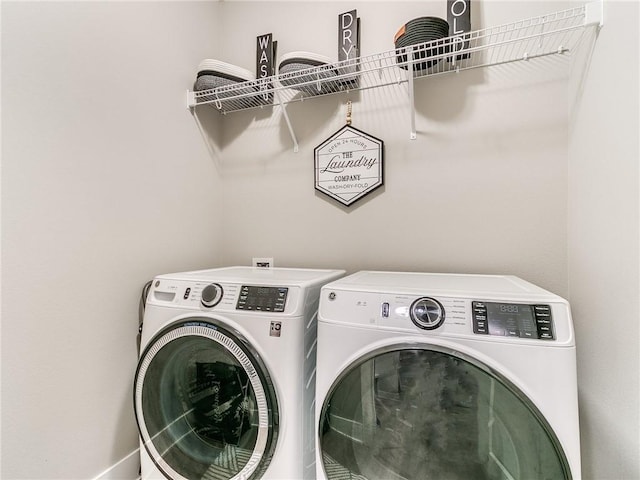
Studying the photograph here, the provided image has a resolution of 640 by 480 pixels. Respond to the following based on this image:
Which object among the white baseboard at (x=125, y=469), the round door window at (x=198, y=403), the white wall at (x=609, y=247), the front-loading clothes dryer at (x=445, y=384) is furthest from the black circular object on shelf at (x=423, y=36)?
the white baseboard at (x=125, y=469)

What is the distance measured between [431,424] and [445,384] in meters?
0.12

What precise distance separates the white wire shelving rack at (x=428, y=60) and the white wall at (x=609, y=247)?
20 centimetres

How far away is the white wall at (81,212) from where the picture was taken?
0.93 metres

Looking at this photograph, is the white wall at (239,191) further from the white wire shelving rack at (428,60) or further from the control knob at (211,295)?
the control knob at (211,295)

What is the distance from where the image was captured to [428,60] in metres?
1.21

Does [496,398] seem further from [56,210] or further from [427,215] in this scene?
[56,210]

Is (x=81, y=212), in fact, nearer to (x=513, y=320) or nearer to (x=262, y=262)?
(x=262, y=262)

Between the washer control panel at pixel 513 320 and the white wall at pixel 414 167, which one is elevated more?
the white wall at pixel 414 167

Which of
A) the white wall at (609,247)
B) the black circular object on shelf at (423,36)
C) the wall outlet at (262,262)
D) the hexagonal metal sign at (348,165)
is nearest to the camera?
the white wall at (609,247)

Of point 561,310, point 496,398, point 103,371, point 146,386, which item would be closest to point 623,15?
point 561,310

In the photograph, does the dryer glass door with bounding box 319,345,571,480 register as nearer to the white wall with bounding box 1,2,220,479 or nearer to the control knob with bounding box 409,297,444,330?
the control knob with bounding box 409,297,444,330

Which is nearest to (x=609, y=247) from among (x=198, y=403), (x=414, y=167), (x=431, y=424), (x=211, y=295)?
(x=431, y=424)

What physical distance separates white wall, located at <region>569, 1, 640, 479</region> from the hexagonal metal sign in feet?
2.48

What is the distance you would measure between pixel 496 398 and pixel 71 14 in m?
1.76
